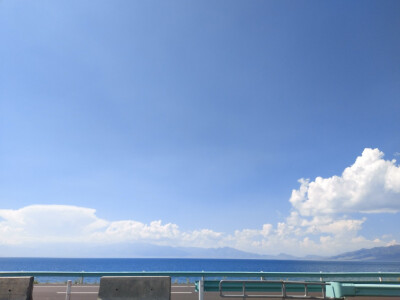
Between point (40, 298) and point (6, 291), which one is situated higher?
point (6, 291)

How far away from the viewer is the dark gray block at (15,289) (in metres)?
7.34

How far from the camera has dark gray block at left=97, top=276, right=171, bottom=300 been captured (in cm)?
729

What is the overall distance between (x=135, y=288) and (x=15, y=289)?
284cm

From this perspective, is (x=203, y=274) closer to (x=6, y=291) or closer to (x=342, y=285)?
(x=342, y=285)

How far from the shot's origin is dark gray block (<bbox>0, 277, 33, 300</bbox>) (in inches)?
289

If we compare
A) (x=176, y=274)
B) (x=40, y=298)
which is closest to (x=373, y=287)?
(x=176, y=274)

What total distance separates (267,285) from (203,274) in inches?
211

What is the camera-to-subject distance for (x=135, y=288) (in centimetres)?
737

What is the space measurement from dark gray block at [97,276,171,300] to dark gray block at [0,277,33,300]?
5.71 feet

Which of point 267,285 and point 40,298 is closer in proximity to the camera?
point 267,285

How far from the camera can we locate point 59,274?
15562mm

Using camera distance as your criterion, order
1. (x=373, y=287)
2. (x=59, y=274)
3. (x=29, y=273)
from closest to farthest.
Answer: (x=373, y=287) → (x=29, y=273) → (x=59, y=274)

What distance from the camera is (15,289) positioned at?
Result: 7402mm

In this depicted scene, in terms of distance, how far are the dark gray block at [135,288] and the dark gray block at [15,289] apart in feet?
5.71
